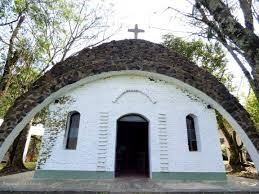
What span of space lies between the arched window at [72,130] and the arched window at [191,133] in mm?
4898

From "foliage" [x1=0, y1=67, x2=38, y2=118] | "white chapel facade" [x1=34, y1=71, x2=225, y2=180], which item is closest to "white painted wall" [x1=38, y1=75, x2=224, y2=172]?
"white chapel facade" [x1=34, y1=71, x2=225, y2=180]

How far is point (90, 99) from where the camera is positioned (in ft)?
33.6

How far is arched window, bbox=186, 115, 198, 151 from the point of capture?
10.3 meters

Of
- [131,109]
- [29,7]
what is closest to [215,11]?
[131,109]

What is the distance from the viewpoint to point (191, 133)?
1055 centimetres

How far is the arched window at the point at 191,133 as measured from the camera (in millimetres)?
10320

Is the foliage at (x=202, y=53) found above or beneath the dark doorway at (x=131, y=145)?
above

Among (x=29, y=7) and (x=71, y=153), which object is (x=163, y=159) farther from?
(x=29, y=7)

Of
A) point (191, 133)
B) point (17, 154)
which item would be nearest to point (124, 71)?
point (191, 133)

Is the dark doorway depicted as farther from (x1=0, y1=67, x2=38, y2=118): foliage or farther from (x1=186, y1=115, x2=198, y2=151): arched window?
(x1=0, y1=67, x2=38, y2=118): foliage

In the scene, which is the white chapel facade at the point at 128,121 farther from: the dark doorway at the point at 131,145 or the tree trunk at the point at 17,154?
the tree trunk at the point at 17,154

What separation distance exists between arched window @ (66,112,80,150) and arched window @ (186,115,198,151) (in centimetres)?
490

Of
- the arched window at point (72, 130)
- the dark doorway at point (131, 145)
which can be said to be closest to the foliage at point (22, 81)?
the arched window at point (72, 130)

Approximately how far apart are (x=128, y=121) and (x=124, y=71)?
2.47 meters
